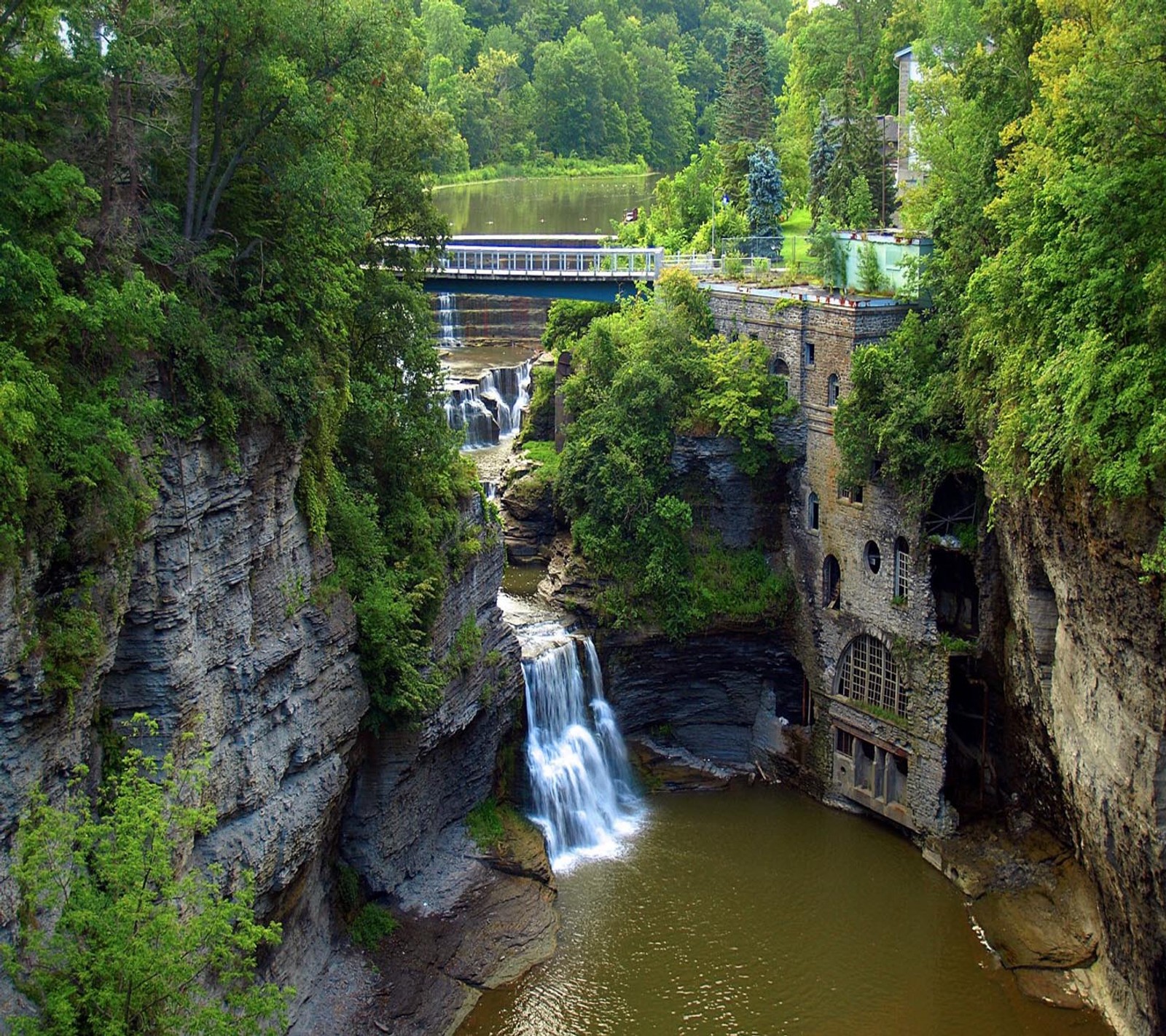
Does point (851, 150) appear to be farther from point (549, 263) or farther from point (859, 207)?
point (549, 263)

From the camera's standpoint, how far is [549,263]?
50.2 m

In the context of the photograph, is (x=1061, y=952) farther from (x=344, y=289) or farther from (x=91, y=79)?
(x=91, y=79)

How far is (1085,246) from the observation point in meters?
28.5

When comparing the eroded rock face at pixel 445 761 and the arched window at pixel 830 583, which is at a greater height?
the arched window at pixel 830 583

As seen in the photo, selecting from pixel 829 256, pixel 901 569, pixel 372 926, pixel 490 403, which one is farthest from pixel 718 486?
pixel 372 926

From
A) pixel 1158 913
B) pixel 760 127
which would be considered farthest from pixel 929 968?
pixel 760 127

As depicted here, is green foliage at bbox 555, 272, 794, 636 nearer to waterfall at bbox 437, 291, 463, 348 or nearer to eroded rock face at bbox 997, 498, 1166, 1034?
eroded rock face at bbox 997, 498, 1166, 1034

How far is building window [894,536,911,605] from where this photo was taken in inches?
1532

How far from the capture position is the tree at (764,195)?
54.6 meters

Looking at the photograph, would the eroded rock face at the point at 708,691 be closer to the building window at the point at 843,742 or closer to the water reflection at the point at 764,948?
the building window at the point at 843,742

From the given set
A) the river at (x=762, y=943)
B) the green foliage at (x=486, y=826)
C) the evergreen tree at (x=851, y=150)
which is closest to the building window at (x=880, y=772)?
the river at (x=762, y=943)

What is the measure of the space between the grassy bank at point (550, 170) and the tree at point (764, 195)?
168ft

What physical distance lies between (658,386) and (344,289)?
1382cm

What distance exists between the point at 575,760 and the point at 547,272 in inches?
669
